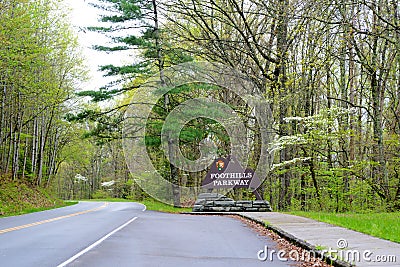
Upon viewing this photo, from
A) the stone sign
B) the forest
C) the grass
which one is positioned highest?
the forest

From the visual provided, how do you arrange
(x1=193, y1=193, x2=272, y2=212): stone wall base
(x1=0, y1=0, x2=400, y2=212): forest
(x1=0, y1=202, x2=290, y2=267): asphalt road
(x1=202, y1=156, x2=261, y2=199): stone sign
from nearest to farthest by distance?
(x1=0, y1=202, x2=290, y2=267): asphalt road
(x1=0, y1=0, x2=400, y2=212): forest
(x1=202, y1=156, x2=261, y2=199): stone sign
(x1=193, y1=193, x2=272, y2=212): stone wall base

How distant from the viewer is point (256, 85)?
23.8 metres

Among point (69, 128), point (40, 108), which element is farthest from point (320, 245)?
point (69, 128)

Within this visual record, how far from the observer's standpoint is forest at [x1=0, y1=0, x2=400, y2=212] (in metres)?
17.9

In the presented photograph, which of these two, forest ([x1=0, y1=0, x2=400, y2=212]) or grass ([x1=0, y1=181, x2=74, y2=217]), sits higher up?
forest ([x1=0, y1=0, x2=400, y2=212])

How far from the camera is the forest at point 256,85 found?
704 inches

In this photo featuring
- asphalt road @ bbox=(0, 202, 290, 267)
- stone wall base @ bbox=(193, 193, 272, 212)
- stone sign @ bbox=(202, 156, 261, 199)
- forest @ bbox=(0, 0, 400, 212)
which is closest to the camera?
asphalt road @ bbox=(0, 202, 290, 267)

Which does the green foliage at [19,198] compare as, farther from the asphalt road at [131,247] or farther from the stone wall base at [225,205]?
the asphalt road at [131,247]

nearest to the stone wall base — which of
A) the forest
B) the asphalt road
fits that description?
the forest

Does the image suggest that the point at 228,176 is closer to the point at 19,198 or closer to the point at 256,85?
the point at 256,85

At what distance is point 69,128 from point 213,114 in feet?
75.0

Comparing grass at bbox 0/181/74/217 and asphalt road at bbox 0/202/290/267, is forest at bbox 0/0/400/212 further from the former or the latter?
asphalt road at bbox 0/202/290/267

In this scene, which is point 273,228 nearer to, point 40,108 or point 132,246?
point 132,246

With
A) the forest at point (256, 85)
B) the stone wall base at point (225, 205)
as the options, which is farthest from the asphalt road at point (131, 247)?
Answer: the stone wall base at point (225, 205)
